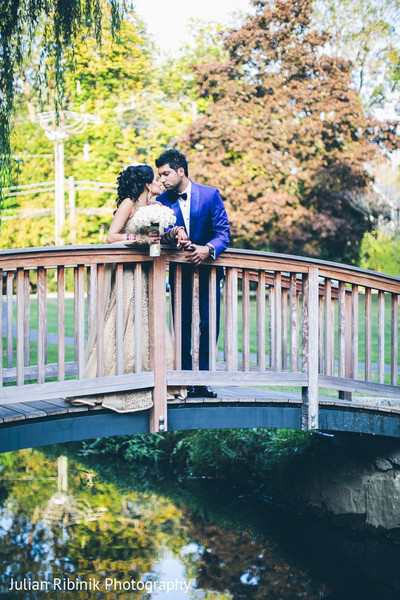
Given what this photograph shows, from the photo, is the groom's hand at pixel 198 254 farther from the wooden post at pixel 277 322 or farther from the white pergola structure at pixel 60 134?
the white pergola structure at pixel 60 134

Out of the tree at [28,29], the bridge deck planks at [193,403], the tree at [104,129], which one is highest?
the tree at [104,129]

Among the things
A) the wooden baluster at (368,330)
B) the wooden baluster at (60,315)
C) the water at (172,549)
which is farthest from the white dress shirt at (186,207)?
the water at (172,549)

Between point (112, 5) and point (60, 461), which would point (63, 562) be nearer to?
point (60, 461)

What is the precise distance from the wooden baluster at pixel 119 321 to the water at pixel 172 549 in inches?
63.2

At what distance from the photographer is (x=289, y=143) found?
2139 cm

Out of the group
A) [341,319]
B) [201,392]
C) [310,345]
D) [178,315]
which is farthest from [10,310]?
[341,319]

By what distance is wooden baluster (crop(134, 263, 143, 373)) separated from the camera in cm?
467

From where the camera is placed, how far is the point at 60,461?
8062mm

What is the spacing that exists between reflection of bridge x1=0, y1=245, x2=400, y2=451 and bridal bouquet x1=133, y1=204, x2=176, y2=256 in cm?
16

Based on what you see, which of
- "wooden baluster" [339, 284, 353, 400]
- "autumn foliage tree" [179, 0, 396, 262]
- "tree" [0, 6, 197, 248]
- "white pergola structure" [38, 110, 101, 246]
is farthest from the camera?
"tree" [0, 6, 197, 248]

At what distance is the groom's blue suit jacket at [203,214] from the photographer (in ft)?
16.7

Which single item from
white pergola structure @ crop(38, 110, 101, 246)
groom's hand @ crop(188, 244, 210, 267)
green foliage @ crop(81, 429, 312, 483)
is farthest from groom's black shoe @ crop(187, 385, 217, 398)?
white pergola structure @ crop(38, 110, 101, 246)

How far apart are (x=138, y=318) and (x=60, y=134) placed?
18648 mm

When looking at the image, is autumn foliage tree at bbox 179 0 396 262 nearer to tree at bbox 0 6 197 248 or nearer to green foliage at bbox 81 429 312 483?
tree at bbox 0 6 197 248
